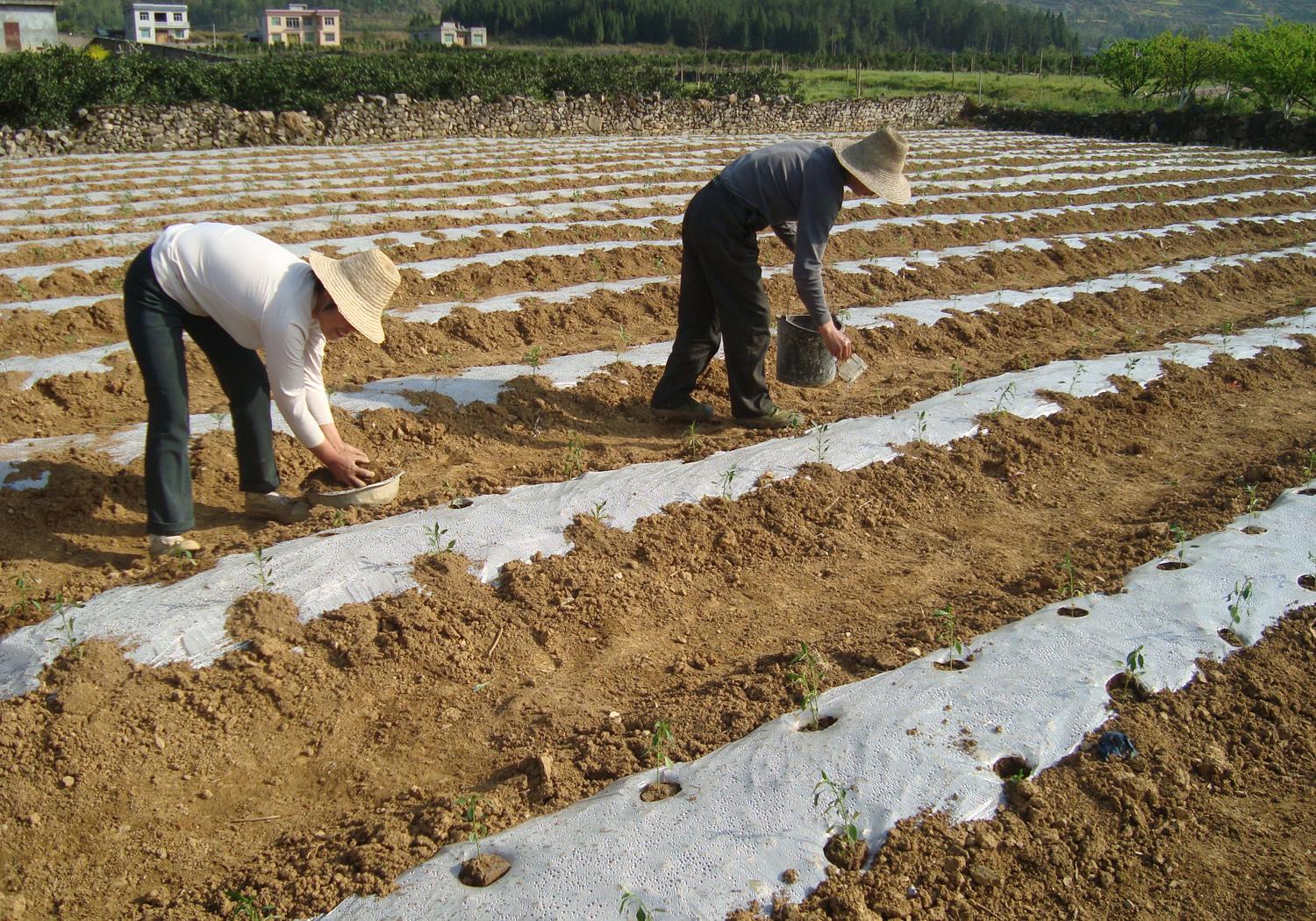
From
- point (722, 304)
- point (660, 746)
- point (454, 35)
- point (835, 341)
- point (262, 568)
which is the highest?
point (454, 35)

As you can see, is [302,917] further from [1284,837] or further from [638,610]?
[1284,837]

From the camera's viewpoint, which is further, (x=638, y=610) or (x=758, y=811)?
(x=638, y=610)

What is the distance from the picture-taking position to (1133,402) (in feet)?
19.1

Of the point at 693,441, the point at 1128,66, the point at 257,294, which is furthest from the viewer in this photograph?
the point at 1128,66

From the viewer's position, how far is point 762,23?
6191 cm

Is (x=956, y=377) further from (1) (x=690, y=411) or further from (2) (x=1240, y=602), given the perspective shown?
(2) (x=1240, y=602)

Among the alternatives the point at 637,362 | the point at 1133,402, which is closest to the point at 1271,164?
the point at 1133,402

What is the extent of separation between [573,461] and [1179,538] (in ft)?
8.63

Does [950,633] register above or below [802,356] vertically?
below

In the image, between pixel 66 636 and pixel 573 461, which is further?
pixel 573 461

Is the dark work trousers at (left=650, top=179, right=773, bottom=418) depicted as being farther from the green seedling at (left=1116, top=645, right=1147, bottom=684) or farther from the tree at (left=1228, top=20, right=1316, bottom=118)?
the tree at (left=1228, top=20, right=1316, bottom=118)

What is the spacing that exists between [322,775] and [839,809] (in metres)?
1.53

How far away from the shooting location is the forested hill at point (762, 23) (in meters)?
62.5

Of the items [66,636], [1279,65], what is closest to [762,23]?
[1279,65]
